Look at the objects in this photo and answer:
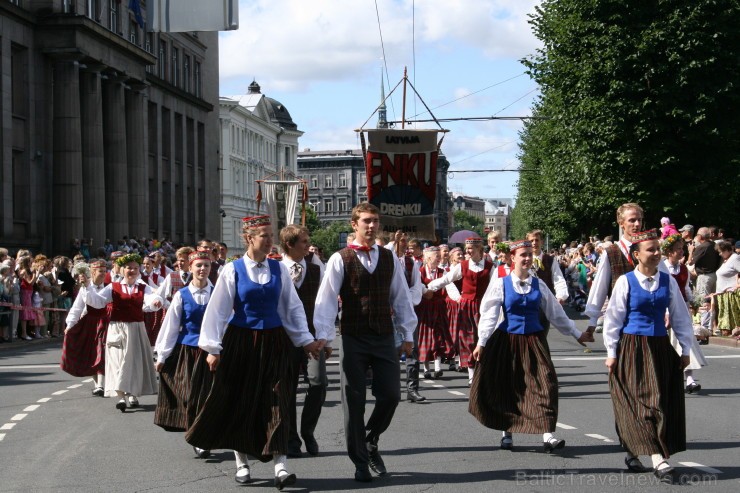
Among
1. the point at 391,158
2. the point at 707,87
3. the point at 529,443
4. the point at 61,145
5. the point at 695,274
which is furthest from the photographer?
the point at 61,145

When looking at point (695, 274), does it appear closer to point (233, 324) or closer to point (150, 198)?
point (233, 324)

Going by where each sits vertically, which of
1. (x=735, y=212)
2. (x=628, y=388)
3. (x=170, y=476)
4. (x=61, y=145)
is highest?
(x=61, y=145)

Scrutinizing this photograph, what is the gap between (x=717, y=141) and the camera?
33.7 m

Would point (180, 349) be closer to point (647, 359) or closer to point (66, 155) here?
point (647, 359)

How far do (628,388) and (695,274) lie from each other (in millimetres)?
15818

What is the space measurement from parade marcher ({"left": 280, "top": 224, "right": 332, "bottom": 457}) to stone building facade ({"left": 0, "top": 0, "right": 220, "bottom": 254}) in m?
25.4

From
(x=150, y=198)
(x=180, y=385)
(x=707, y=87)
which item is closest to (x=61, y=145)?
(x=150, y=198)

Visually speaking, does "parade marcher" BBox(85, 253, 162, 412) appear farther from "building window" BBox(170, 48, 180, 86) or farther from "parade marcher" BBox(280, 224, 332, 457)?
"building window" BBox(170, 48, 180, 86)

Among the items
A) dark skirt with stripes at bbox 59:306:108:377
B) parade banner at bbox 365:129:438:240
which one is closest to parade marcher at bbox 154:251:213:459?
dark skirt with stripes at bbox 59:306:108:377

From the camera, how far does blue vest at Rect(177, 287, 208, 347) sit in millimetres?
10367

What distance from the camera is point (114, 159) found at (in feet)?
153

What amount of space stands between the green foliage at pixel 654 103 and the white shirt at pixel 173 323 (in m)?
24.8

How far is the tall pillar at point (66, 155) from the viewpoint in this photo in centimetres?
3984

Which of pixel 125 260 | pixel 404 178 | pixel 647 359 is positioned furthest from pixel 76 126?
pixel 647 359
